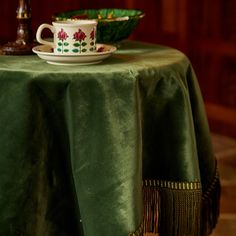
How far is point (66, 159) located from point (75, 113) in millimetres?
113

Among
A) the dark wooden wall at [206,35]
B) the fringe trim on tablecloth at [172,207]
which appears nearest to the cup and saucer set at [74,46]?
the fringe trim on tablecloth at [172,207]

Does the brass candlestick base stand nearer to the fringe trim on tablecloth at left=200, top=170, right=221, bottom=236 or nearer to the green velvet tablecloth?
the green velvet tablecloth

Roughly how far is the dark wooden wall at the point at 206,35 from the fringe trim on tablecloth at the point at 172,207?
147 cm

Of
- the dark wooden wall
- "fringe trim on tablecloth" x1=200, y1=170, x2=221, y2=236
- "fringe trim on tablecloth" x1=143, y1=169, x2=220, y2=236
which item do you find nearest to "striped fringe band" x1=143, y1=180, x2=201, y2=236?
"fringe trim on tablecloth" x1=143, y1=169, x2=220, y2=236

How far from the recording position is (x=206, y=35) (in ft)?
8.54

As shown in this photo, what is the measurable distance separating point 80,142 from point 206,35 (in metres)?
1.74

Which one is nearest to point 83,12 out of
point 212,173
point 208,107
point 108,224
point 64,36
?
point 64,36

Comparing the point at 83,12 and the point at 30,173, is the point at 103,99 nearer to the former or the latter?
the point at 30,173

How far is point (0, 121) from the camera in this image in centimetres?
99

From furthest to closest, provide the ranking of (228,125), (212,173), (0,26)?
(228,125) < (0,26) < (212,173)

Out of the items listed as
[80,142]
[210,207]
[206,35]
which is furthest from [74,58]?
[206,35]

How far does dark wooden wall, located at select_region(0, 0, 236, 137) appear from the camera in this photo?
2535mm

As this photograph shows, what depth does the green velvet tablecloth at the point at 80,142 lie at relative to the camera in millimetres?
983

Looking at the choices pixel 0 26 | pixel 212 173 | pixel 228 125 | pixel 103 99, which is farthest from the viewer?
pixel 228 125
